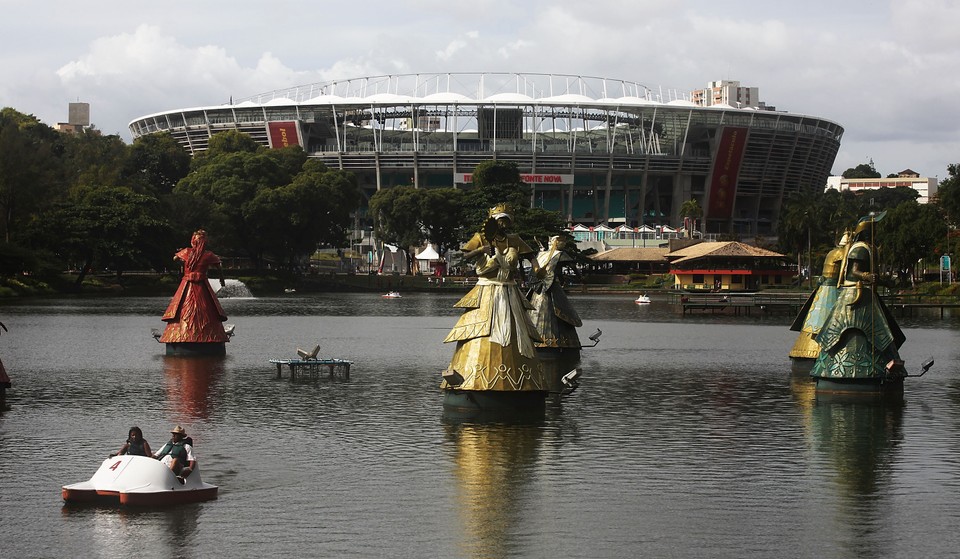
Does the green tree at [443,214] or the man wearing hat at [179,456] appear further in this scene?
the green tree at [443,214]

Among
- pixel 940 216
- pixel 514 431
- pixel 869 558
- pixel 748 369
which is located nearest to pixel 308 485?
pixel 514 431

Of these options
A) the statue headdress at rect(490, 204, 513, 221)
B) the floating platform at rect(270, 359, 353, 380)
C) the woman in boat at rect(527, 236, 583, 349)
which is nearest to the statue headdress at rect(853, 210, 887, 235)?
the statue headdress at rect(490, 204, 513, 221)

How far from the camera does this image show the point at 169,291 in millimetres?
117500

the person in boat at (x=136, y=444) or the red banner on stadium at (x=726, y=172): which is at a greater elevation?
the red banner on stadium at (x=726, y=172)

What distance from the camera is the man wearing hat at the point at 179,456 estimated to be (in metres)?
21.0

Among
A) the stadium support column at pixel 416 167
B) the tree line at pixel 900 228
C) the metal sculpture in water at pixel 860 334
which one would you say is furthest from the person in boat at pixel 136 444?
the stadium support column at pixel 416 167

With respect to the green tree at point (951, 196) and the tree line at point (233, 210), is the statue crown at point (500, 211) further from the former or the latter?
the green tree at point (951, 196)

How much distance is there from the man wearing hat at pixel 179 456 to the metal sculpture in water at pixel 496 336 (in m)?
8.72

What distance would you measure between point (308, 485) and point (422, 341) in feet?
120

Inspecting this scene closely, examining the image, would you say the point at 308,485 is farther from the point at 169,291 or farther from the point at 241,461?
the point at 169,291

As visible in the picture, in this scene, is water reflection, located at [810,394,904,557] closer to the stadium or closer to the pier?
the pier

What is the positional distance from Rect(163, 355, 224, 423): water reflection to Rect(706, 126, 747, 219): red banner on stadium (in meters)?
148

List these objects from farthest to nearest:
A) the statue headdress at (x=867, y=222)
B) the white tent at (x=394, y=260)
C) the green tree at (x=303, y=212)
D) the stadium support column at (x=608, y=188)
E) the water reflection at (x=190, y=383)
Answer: the stadium support column at (x=608, y=188) < the white tent at (x=394, y=260) < the green tree at (x=303, y=212) < the statue headdress at (x=867, y=222) < the water reflection at (x=190, y=383)

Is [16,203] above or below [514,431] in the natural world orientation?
above
